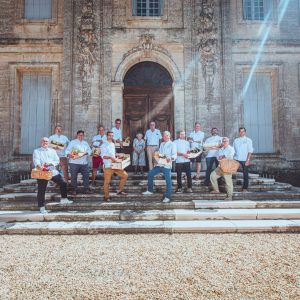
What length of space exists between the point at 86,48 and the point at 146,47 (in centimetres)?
227

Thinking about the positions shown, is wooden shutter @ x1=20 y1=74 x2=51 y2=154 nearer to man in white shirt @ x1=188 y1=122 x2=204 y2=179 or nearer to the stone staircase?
the stone staircase

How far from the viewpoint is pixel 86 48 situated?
1050 centimetres

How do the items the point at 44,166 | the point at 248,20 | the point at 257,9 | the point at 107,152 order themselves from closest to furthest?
1. the point at 44,166
2. the point at 107,152
3. the point at 248,20
4. the point at 257,9

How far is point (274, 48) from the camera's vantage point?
1095cm

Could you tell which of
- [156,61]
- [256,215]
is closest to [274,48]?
[156,61]

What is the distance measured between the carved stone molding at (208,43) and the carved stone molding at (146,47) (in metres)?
1.39

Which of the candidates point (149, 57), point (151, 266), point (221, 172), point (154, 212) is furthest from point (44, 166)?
point (149, 57)

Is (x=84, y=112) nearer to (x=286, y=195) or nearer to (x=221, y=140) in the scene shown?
(x=221, y=140)

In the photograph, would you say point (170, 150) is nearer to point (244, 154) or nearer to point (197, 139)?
point (197, 139)

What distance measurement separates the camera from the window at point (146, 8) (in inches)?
436

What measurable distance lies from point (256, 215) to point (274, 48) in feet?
25.5

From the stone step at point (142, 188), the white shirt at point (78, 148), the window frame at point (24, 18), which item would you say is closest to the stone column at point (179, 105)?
the stone step at point (142, 188)

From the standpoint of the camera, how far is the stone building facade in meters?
10.5

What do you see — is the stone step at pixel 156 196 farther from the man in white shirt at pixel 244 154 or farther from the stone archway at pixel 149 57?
the stone archway at pixel 149 57
